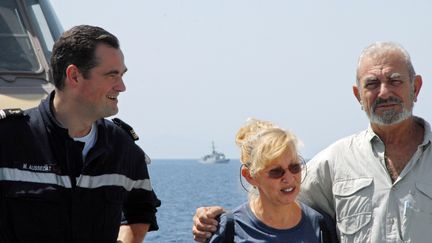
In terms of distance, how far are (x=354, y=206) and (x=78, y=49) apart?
176 cm

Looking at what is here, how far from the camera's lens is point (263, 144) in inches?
196

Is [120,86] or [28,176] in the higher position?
[120,86]

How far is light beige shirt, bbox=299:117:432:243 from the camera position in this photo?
17.7 ft

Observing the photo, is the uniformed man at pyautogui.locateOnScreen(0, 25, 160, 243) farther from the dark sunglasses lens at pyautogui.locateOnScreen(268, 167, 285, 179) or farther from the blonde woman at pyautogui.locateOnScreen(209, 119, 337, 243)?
the dark sunglasses lens at pyautogui.locateOnScreen(268, 167, 285, 179)

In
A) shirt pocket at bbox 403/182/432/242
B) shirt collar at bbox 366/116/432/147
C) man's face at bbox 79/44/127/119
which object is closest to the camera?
man's face at bbox 79/44/127/119

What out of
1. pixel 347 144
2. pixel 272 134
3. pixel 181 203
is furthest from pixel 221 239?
pixel 181 203

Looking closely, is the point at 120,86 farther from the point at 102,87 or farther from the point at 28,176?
the point at 28,176

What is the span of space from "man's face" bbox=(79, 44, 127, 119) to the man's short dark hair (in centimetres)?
3

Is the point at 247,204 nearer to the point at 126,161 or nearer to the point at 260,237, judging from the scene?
the point at 260,237

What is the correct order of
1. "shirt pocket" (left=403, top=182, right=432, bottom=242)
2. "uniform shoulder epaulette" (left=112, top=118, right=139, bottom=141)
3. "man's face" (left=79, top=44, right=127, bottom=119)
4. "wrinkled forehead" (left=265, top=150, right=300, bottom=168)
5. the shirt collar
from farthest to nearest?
1. "uniform shoulder epaulette" (left=112, top=118, right=139, bottom=141)
2. the shirt collar
3. "shirt pocket" (left=403, top=182, right=432, bottom=242)
4. "man's face" (left=79, top=44, right=127, bottom=119)
5. "wrinkled forehead" (left=265, top=150, right=300, bottom=168)

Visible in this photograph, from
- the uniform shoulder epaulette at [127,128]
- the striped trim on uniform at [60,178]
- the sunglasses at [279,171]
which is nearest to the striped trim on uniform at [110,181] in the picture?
the striped trim on uniform at [60,178]

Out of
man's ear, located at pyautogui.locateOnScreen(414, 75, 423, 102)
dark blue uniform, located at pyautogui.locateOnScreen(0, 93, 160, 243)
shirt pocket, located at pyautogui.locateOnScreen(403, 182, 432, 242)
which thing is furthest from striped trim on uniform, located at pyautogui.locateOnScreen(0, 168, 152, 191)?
man's ear, located at pyautogui.locateOnScreen(414, 75, 423, 102)

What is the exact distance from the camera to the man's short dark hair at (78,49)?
5070 mm

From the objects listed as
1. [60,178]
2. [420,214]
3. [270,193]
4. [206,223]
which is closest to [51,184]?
[60,178]
